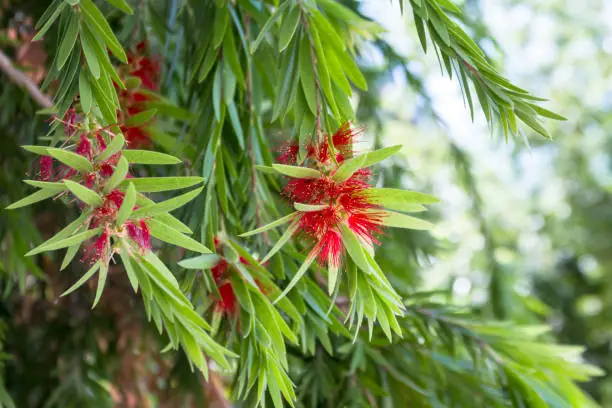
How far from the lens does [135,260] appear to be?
0.55 meters

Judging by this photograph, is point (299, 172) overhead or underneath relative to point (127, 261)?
overhead

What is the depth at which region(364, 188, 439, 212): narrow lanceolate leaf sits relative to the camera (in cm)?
55

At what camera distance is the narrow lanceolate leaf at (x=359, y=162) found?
53 cm

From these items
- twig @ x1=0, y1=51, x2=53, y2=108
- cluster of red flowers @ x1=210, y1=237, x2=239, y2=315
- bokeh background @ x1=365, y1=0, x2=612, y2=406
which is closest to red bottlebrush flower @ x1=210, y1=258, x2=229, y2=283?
cluster of red flowers @ x1=210, y1=237, x2=239, y2=315

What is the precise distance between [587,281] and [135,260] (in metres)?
4.42

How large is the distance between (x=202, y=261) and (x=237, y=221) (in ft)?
0.38

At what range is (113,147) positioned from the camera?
1.62 feet

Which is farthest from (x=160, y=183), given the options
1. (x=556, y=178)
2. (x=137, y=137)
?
(x=556, y=178)

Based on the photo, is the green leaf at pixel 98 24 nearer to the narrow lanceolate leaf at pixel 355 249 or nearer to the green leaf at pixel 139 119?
the green leaf at pixel 139 119

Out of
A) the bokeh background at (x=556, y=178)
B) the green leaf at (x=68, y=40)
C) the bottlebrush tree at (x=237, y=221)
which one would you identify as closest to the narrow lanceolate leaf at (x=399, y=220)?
the bottlebrush tree at (x=237, y=221)

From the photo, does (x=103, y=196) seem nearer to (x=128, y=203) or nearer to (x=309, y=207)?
(x=128, y=203)

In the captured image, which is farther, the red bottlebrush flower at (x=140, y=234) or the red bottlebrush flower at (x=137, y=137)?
the red bottlebrush flower at (x=137, y=137)

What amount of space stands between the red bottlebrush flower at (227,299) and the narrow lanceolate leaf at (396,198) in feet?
0.68

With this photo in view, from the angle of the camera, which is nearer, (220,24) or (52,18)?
(52,18)
